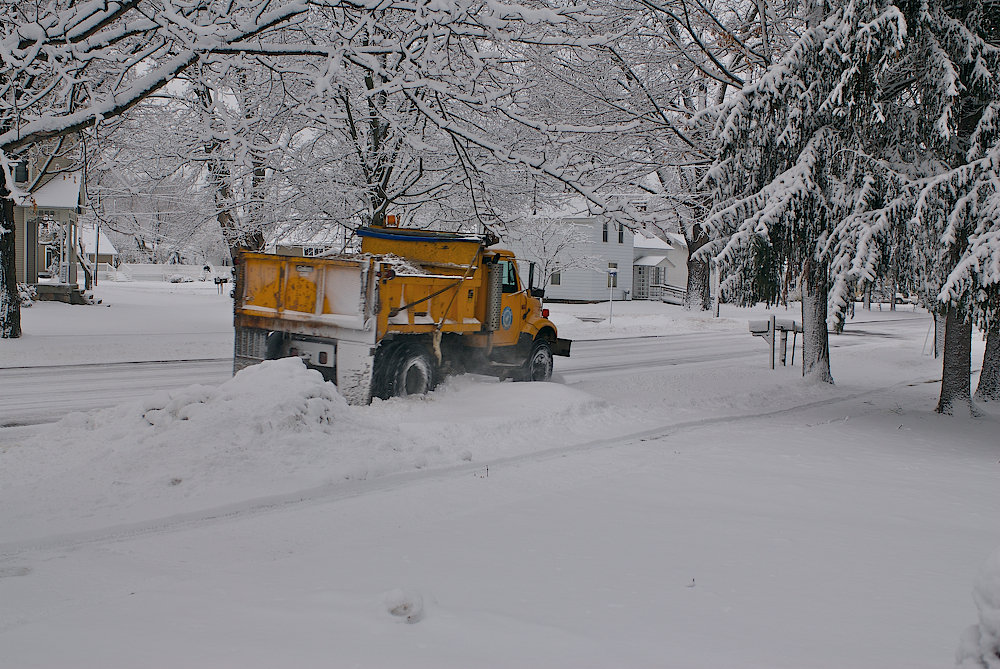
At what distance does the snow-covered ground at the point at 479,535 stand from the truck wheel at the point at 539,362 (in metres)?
2.18

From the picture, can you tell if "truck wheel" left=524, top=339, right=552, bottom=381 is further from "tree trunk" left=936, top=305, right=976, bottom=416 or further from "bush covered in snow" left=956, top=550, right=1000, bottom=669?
"bush covered in snow" left=956, top=550, right=1000, bottom=669

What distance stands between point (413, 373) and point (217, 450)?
4307mm

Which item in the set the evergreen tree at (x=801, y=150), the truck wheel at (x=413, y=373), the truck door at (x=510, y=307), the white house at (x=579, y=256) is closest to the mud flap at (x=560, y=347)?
the truck door at (x=510, y=307)

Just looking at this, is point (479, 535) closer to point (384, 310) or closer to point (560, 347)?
point (384, 310)

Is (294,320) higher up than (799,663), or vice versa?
(294,320)

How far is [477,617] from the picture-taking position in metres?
4.05

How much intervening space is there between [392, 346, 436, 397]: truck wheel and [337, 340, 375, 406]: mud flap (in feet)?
1.59

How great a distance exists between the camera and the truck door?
505 inches

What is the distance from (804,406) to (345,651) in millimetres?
11153

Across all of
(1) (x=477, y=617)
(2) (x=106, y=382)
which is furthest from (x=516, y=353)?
(1) (x=477, y=617)

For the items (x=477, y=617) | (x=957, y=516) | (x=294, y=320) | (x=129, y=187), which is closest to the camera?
(x=477, y=617)

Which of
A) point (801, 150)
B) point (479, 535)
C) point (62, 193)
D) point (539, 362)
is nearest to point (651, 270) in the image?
point (62, 193)

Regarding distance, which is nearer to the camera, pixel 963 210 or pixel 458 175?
pixel 963 210

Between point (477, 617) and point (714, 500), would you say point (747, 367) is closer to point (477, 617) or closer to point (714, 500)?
point (714, 500)
